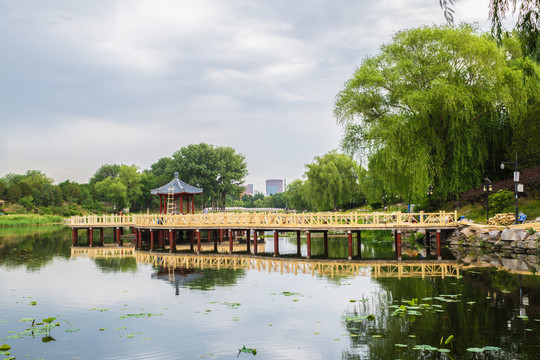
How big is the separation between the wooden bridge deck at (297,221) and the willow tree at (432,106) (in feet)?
12.5

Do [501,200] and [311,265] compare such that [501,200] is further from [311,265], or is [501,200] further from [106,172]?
[106,172]

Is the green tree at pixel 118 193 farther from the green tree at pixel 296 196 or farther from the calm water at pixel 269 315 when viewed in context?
the calm water at pixel 269 315

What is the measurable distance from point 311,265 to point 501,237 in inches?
480

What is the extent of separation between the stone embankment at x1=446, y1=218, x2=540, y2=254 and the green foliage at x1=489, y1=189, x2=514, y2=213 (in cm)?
354

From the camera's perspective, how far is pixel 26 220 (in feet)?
252

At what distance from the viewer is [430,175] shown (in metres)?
34.7

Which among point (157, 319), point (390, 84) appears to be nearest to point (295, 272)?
point (157, 319)

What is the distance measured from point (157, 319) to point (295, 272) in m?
10.4

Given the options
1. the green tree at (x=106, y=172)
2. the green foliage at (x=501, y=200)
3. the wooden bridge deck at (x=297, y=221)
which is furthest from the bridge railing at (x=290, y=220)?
the green tree at (x=106, y=172)

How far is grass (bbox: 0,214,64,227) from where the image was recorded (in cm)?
7346

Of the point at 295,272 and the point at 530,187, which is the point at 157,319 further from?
the point at 530,187

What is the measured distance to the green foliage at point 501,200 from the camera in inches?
1346

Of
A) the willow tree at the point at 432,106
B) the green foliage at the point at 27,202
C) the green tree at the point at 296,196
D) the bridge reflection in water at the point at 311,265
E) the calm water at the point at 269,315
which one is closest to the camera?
the calm water at the point at 269,315

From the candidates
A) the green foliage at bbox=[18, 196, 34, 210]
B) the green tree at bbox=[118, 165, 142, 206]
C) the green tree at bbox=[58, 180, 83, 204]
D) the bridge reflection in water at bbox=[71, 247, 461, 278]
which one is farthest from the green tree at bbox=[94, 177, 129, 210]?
the bridge reflection in water at bbox=[71, 247, 461, 278]
